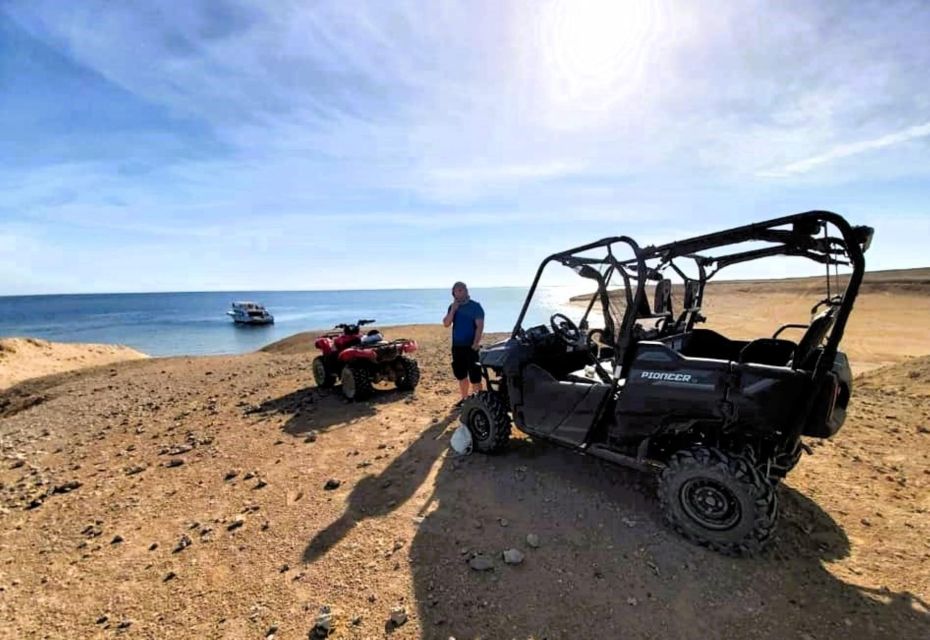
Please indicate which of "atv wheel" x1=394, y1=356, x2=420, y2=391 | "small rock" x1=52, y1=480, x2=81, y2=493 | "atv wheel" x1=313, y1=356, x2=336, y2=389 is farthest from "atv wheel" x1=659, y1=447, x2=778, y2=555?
"atv wheel" x1=313, y1=356, x2=336, y2=389

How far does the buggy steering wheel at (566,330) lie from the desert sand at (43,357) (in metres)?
16.5

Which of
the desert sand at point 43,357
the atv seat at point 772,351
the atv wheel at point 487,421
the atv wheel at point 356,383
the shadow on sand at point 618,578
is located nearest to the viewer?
the shadow on sand at point 618,578

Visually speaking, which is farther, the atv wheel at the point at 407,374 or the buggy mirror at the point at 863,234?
the atv wheel at the point at 407,374

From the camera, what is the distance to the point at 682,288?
5.74 metres

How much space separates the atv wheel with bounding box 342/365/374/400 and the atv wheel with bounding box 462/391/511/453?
121 inches

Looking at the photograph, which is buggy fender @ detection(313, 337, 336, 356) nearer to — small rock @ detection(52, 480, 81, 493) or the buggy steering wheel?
Result: small rock @ detection(52, 480, 81, 493)

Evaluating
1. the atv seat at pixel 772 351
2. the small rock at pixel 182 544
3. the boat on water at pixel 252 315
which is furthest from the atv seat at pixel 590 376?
the boat on water at pixel 252 315

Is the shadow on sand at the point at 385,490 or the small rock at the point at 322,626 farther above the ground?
the shadow on sand at the point at 385,490

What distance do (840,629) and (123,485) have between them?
6715mm

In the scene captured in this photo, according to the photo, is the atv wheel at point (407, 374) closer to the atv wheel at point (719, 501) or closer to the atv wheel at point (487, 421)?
the atv wheel at point (487, 421)

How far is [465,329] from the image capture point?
7004 millimetres

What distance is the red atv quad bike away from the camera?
27.5 feet

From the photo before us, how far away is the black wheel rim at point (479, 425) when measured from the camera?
557 cm

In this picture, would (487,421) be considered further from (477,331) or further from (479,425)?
(477,331)
